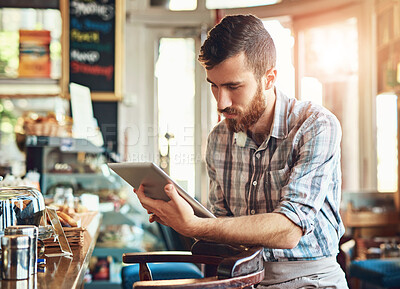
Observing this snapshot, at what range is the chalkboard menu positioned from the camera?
549cm

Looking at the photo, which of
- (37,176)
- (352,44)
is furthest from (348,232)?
(37,176)

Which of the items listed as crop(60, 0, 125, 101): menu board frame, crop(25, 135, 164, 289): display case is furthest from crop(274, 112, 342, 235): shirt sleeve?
crop(60, 0, 125, 101): menu board frame

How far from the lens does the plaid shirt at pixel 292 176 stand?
166 cm

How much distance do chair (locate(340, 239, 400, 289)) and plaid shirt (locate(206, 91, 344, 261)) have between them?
2045 mm

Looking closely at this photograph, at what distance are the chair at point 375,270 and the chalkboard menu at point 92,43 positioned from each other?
284cm

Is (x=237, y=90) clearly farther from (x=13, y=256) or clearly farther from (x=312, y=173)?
(x=13, y=256)

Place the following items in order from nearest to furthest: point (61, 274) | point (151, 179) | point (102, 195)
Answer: point (61, 274)
point (151, 179)
point (102, 195)

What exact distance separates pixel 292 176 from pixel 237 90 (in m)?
0.33

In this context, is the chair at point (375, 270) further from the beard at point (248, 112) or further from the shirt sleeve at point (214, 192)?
the beard at point (248, 112)

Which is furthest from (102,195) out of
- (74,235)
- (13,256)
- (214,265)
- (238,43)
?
(13,256)

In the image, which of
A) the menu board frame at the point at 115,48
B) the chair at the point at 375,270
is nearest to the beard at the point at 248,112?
the chair at the point at 375,270

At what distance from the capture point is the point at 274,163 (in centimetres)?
184

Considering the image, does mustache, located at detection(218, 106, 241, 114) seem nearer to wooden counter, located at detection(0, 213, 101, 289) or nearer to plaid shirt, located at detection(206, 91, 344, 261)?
plaid shirt, located at detection(206, 91, 344, 261)

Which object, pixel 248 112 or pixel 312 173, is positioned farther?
pixel 248 112
